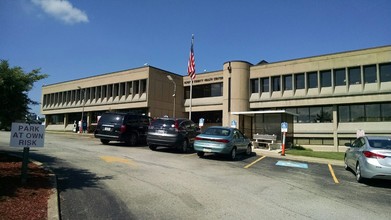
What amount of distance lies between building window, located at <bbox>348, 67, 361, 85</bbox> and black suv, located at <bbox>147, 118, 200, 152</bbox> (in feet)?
65.0

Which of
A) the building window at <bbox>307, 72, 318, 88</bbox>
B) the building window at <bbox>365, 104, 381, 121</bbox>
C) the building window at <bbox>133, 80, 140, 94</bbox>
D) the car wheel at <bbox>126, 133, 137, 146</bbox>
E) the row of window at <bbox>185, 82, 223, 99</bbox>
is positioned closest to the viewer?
the car wheel at <bbox>126, 133, 137, 146</bbox>

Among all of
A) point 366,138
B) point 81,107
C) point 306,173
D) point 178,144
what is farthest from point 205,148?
point 81,107

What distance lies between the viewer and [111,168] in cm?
1049

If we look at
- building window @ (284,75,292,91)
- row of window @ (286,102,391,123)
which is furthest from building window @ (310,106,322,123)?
building window @ (284,75,292,91)

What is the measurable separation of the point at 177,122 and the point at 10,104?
9.52 metres

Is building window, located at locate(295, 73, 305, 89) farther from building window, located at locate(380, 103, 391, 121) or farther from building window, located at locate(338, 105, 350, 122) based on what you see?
building window, located at locate(380, 103, 391, 121)

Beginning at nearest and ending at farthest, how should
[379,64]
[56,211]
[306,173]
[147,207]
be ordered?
1. [56,211]
2. [147,207]
3. [306,173]
4. [379,64]

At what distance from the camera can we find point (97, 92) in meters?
45.4

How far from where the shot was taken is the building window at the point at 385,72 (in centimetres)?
2855

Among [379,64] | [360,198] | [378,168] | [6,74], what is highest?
[379,64]

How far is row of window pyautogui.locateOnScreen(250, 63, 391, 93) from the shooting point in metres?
28.9

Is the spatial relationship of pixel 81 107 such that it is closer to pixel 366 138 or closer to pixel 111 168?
pixel 111 168

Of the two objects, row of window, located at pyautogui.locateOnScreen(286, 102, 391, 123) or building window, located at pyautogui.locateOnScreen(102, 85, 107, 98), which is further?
building window, located at pyautogui.locateOnScreen(102, 85, 107, 98)

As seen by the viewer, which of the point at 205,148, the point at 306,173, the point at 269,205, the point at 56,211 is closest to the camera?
the point at 56,211
